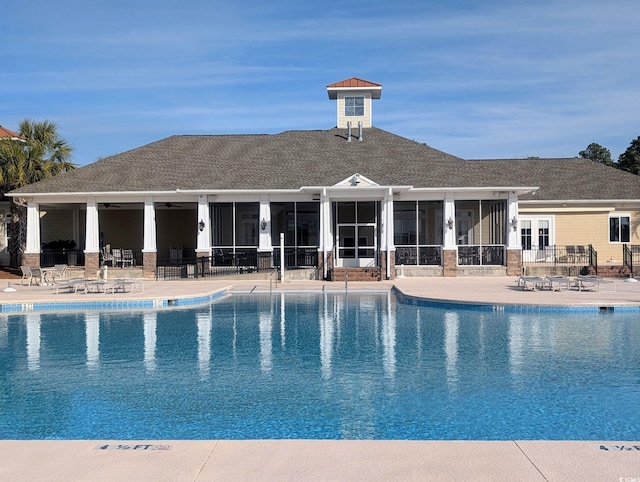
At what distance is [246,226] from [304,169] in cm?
403

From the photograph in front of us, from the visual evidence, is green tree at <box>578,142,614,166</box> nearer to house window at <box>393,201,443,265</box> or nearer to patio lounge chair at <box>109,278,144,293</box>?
house window at <box>393,201,443,265</box>

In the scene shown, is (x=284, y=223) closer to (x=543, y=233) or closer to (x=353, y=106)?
(x=353, y=106)

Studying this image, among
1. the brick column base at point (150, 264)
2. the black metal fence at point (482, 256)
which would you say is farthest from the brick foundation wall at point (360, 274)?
the brick column base at point (150, 264)

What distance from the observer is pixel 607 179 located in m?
30.3

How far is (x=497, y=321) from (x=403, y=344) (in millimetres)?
3615

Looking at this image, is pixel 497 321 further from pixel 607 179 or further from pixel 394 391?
pixel 607 179

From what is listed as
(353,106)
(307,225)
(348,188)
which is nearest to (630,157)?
(353,106)

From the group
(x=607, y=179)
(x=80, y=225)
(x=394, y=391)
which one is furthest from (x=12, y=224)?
(x=607, y=179)

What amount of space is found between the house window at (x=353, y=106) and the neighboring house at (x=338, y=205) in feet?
0.16

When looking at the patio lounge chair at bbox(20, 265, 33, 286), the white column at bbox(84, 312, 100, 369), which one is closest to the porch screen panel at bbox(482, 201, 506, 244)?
the white column at bbox(84, 312, 100, 369)

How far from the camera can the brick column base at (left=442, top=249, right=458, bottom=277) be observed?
84.1 feet

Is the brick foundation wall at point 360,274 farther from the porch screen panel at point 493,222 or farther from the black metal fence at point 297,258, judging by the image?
the porch screen panel at point 493,222

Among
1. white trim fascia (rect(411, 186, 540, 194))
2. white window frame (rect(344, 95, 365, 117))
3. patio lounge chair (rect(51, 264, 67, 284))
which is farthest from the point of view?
white window frame (rect(344, 95, 365, 117))

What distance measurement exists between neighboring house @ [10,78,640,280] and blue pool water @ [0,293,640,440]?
32.3ft
